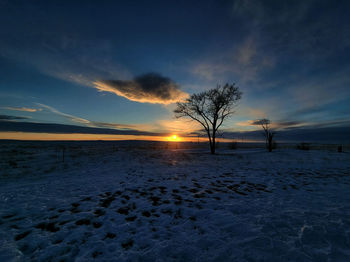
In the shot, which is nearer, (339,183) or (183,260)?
(183,260)

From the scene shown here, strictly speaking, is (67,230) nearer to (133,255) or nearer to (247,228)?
(133,255)

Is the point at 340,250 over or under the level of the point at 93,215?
over

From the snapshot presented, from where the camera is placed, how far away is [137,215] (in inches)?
167

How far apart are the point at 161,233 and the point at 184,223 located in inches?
28.6

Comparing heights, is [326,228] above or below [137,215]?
above

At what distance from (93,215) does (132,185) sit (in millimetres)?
2906

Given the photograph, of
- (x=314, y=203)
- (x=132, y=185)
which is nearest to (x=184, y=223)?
(x=132, y=185)

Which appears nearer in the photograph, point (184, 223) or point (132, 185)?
point (184, 223)

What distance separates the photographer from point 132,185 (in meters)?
7.11

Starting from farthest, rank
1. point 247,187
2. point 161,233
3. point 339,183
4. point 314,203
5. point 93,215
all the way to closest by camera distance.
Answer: point 339,183 < point 247,187 < point 314,203 < point 93,215 < point 161,233

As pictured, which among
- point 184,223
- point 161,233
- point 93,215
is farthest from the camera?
point 93,215

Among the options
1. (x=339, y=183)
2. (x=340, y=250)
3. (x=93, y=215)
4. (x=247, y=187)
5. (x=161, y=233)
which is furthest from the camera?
(x=339, y=183)

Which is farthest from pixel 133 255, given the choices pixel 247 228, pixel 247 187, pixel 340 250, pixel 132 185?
A: pixel 247 187

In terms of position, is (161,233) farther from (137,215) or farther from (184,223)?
(137,215)
